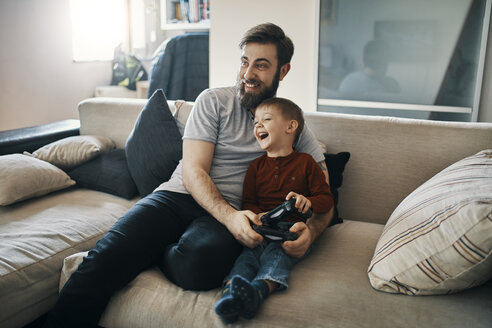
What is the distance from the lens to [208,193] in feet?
4.87

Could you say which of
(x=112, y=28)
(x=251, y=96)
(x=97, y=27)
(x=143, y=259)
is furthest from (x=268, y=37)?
(x=112, y=28)

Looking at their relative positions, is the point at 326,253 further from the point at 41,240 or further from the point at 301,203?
the point at 41,240

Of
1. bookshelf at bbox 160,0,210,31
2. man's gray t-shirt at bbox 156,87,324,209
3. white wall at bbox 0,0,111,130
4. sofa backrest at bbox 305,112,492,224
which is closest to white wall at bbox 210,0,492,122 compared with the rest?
sofa backrest at bbox 305,112,492,224

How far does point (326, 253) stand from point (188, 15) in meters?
3.43

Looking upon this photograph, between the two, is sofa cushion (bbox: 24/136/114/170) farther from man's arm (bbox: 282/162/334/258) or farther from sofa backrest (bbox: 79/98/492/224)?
man's arm (bbox: 282/162/334/258)

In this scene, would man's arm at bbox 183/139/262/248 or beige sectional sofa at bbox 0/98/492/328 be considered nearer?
beige sectional sofa at bbox 0/98/492/328

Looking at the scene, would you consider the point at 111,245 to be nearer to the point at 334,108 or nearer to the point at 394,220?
the point at 394,220

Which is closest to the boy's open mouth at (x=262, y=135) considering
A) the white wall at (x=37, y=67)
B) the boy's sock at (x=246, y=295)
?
the boy's sock at (x=246, y=295)

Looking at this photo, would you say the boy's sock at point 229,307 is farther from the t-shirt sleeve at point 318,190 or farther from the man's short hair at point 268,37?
the man's short hair at point 268,37

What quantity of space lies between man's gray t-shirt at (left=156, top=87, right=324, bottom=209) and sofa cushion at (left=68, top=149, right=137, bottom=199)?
1.21ft

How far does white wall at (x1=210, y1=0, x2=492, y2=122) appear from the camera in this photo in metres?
2.76

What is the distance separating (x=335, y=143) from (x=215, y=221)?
0.70 m

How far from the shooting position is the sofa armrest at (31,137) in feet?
6.64

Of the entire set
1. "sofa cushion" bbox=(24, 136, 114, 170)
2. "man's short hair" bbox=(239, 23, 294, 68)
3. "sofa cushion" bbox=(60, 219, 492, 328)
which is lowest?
"sofa cushion" bbox=(60, 219, 492, 328)
